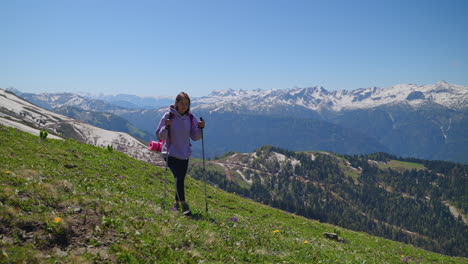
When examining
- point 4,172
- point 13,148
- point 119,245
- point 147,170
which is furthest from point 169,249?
point 147,170

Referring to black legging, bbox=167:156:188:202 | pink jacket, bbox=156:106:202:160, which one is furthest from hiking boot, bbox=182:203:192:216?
pink jacket, bbox=156:106:202:160

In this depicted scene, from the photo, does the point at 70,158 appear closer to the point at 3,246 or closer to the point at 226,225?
the point at 226,225

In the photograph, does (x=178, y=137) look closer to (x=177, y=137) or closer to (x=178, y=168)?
(x=177, y=137)

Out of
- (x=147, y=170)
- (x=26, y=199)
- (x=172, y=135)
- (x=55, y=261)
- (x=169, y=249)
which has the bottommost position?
(x=147, y=170)

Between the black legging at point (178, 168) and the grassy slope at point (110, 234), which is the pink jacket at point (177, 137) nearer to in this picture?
the black legging at point (178, 168)

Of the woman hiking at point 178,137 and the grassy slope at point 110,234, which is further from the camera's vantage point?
the woman hiking at point 178,137

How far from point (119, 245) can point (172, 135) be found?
266 inches

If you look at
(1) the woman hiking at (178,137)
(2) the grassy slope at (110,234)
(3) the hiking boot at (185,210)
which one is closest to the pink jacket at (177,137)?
(1) the woman hiking at (178,137)

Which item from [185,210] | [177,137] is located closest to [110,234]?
[185,210]

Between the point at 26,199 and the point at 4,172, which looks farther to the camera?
the point at 4,172

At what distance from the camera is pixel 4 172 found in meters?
11.3

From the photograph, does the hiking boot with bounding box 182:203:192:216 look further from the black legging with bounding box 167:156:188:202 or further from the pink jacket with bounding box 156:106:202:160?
the pink jacket with bounding box 156:106:202:160

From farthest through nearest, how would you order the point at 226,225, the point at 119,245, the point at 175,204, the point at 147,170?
the point at 147,170 → the point at 175,204 → the point at 226,225 → the point at 119,245

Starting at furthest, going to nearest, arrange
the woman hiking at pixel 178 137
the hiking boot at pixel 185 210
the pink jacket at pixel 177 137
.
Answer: the pink jacket at pixel 177 137
the woman hiking at pixel 178 137
the hiking boot at pixel 185 210
